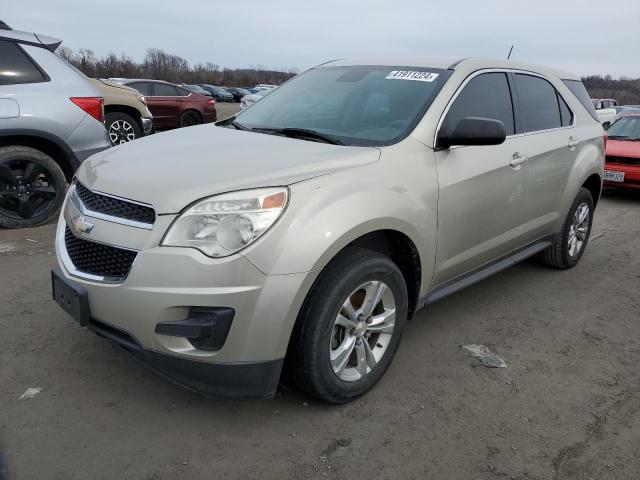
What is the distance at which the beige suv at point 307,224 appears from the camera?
223cm

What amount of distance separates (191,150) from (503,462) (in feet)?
6.81

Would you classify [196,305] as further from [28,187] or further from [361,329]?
[28,187]

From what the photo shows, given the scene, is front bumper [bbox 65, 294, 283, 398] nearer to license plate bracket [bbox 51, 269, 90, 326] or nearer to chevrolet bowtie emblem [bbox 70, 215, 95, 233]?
license plate bracket [bbox 51, 269, 90, 326]

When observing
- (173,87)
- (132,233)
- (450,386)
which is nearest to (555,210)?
(450,386)

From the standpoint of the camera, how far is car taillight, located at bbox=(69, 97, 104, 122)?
5340mm

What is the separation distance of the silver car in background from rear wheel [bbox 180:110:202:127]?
10.3 metres

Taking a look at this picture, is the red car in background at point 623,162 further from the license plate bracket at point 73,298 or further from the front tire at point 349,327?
the license plate bracket at point 73,298

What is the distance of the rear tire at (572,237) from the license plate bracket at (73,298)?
11.9 ft

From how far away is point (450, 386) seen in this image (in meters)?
2.97

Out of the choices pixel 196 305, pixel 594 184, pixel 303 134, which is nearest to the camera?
pixel 196 305

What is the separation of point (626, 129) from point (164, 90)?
11.5 meters

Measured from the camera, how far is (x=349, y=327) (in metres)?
2.63

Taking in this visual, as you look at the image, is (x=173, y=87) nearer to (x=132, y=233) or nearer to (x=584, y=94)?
(x=584, y=94)

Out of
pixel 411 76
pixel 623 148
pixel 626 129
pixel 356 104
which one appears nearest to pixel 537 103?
pixel 411 76
